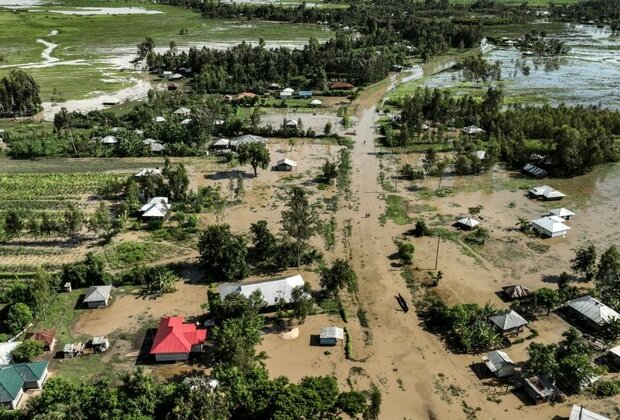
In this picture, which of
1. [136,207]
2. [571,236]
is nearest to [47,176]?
[136,207]

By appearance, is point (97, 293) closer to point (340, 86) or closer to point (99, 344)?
point (99, 344)

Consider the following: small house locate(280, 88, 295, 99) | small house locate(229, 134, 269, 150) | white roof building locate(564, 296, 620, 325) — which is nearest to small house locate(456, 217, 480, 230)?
white roof building locate(564, 296, 620, 325)

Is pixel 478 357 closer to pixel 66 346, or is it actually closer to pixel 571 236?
pixel 571 236

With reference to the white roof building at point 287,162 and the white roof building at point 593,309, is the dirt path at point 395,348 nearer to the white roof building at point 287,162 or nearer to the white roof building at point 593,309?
the white roof building at point 593,309

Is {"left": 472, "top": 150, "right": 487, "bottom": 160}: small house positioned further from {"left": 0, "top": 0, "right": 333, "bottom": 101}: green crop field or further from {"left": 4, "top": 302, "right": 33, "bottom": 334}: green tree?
{"left": 0, "top": 0, "right": 333, "bottom": 101}: green crop field

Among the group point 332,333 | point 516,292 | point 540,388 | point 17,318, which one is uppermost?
point 17,318

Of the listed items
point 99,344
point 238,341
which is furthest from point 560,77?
point 99,344
